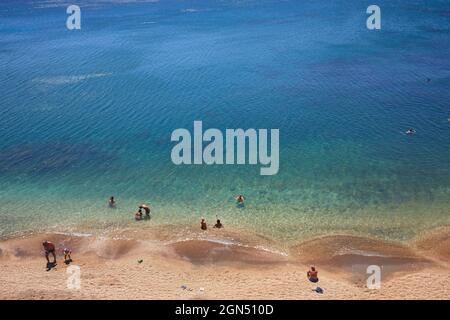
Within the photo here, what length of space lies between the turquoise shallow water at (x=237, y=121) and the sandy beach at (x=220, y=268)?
1.79 meters

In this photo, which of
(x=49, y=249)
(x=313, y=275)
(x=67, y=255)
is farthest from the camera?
(x=67, y=255)

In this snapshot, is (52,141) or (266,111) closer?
(52,141)

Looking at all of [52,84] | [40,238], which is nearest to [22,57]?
[52,84]

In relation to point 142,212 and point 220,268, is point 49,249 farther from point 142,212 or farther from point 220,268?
point 220,268

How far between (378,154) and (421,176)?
14.2 feet

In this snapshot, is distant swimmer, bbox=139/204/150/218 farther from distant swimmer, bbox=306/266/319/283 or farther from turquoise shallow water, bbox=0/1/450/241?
distant swimmer, bbox=306/266/319/283

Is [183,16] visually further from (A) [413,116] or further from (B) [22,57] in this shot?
(A) [413,116]

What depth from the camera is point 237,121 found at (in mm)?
42250

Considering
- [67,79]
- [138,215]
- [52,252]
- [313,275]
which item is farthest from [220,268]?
[67,79]

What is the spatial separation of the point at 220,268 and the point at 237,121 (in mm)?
21302

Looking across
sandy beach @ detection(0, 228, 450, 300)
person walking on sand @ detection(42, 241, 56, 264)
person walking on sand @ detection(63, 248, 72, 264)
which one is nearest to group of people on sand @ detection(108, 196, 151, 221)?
sandy beach @ detection(0, 228, 450, 300)

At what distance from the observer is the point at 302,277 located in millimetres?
22422

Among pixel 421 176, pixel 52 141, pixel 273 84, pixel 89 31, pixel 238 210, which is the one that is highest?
pixel 89 31

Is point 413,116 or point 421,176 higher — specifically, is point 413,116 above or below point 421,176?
above
